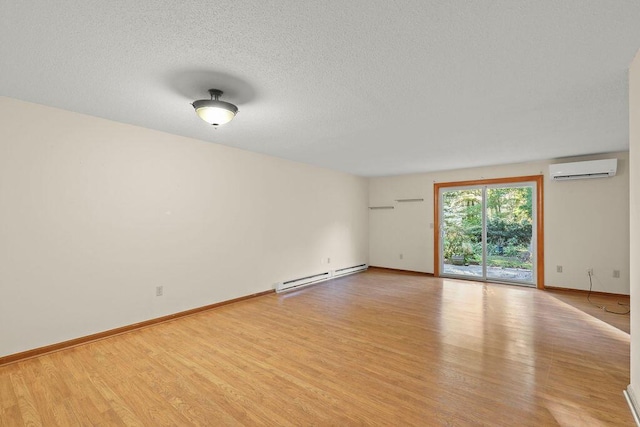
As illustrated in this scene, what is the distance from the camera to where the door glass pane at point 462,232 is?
600cm

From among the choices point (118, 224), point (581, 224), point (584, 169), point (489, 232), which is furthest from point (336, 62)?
point (581, 224)

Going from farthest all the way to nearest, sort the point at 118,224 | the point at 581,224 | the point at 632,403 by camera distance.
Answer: the point at 581,224 → the point at 118,224 → the point at 632,403

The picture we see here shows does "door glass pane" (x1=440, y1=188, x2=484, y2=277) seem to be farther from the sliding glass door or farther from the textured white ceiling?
the textured white ceiling

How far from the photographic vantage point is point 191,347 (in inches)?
112

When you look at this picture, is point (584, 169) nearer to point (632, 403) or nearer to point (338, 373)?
point (632, 403)

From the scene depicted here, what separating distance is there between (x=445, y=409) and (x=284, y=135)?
3273 millimetres

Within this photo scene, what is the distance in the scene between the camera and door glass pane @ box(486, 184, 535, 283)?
5473mm

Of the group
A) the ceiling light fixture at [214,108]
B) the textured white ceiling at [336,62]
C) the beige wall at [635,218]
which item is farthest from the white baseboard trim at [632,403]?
the ceiling light fixture at [214,108]

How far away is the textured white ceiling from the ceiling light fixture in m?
0.13

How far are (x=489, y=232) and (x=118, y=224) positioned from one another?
Answer: 641 cm

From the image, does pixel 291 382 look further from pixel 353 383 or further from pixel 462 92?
pixel 462 92

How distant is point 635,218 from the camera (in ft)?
6.35

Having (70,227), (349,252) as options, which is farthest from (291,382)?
(349,252)

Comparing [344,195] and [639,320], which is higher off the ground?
[344,195]
